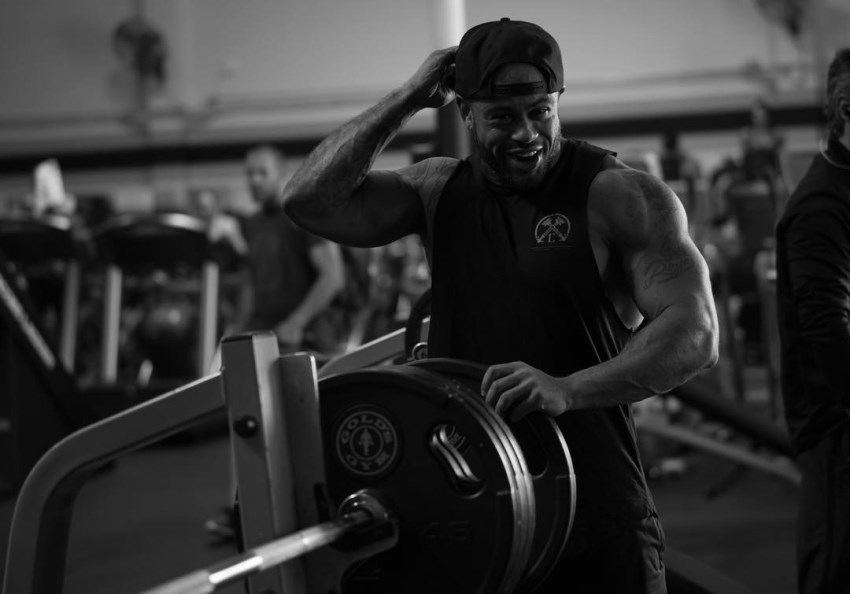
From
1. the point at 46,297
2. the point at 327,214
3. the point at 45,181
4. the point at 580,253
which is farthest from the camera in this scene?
the point at 45,181

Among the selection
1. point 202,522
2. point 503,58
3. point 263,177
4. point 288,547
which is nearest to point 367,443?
point 288,547

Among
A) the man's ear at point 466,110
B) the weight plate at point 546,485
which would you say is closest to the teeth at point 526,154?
the man's ear at point 466,110

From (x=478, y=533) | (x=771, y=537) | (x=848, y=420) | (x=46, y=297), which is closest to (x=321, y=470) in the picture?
(x=478, y=533)

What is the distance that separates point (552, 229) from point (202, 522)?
325cm

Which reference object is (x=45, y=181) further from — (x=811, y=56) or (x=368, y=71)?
(x=811, y=56)

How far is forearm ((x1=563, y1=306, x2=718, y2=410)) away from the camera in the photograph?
1638mm

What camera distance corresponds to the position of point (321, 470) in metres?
1.55

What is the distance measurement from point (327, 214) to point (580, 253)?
0.42 metres

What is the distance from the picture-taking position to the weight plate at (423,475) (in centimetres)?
151

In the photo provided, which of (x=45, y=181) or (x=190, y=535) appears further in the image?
(x=45, y=181)

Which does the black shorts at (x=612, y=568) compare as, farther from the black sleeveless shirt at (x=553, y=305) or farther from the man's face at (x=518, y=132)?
the man's face at (x=518, y=132)

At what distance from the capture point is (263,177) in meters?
5.14

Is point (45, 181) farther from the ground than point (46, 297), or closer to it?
farther from the ground

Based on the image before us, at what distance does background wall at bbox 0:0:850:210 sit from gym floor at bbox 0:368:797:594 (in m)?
7.23
